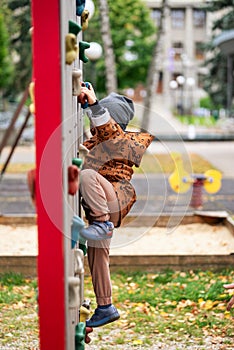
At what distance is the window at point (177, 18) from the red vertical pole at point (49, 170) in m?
65.2

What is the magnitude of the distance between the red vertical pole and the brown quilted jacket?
28.7 inches

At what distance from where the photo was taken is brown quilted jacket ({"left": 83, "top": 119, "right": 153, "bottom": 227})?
3455mm

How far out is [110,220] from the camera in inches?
138

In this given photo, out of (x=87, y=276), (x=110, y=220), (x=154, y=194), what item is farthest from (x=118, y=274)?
(x=154, y=194)

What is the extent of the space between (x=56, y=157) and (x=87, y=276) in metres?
3.65

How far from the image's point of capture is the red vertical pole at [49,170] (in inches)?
104

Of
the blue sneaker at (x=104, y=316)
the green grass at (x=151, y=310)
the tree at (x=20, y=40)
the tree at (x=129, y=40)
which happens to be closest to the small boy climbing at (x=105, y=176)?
the blue sneaker at (x=104, y=316)

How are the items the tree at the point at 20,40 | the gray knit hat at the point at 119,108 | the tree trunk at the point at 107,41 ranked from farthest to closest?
1. the tree at the point at 20,40
2. the tree trunk at the point at 107,41
3. the gray knit hat at the point at 119,108

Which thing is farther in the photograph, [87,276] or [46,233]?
[87,276]

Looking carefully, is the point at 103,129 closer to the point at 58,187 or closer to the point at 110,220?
the point at 110,220

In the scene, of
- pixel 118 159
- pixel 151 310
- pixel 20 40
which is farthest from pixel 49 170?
pixel 20 40

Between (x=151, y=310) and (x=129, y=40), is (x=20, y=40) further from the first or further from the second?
(x=151, y=310)

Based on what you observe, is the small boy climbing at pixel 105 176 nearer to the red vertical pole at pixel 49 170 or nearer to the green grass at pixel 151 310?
the red vertical pole at pixel 49 170

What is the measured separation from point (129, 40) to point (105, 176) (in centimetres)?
3866
